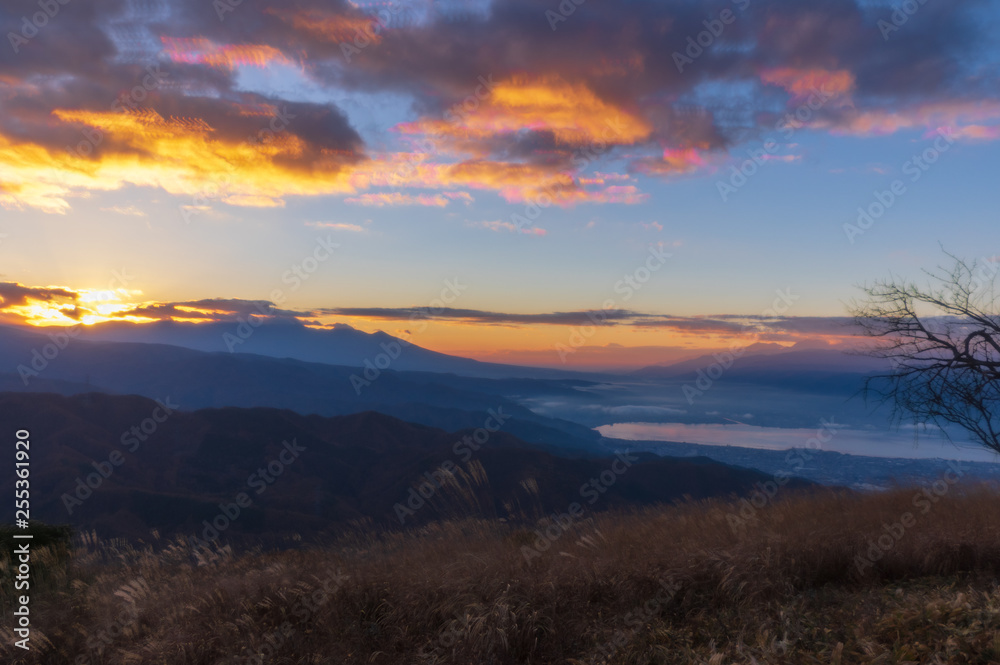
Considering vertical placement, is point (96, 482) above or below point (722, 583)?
below

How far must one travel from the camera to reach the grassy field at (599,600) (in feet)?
14.6

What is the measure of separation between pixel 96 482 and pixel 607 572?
4408 inches

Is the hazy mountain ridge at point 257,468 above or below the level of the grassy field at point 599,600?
below

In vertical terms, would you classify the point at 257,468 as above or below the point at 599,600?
below

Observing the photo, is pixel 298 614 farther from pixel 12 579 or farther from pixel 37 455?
pixel 37 455

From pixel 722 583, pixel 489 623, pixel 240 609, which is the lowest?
pixel 240 609

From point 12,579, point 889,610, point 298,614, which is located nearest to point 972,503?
point 889,610

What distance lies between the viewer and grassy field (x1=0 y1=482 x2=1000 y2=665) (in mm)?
4445

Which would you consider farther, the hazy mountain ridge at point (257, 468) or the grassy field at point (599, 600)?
the hazy mountain ridge at point (257, 468)

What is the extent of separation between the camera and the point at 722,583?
17.4 ft

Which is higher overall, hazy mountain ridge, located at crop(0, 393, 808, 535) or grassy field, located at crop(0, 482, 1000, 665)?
grassy field, located at crop(0, 482, 1000, 665)

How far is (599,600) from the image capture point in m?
5.47

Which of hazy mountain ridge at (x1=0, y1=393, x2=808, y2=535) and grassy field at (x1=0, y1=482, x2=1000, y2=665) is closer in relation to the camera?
grassy field at (x1=0, y1=482, x2=1000, y2=665)

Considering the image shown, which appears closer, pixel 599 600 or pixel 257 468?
pixel 599 600
